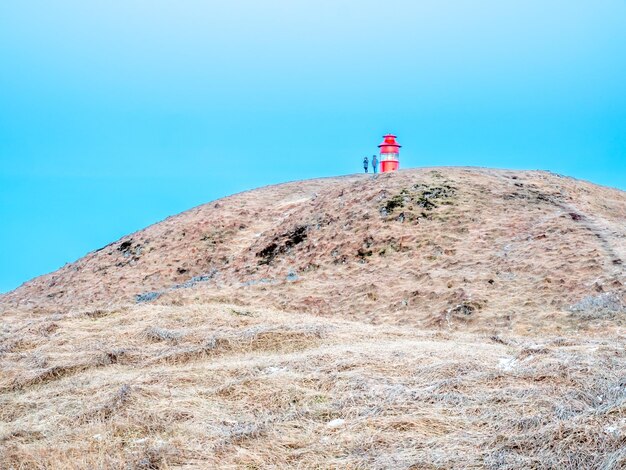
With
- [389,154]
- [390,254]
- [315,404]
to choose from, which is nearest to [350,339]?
[315,404]

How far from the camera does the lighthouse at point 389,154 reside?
28.1 meters

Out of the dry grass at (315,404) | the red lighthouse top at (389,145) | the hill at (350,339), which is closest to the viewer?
the dry grass at (315,404)

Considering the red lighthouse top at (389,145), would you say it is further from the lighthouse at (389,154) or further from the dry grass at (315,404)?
the dry grass at (315,404)

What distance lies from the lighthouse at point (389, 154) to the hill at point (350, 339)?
2.19 meters

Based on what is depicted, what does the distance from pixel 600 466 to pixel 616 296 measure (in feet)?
34.1

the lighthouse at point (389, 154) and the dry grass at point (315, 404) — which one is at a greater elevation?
the lighthouse at point (389, 154)

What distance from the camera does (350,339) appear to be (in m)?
10.6

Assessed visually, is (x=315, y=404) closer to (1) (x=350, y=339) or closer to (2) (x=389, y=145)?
(1) (x=350, y=339)

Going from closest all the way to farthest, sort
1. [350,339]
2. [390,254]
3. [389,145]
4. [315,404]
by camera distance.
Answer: [315,404], [350,339], [390,254], [389,145]

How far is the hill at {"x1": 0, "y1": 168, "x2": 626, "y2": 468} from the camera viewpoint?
235 inches

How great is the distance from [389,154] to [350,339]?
1862cm

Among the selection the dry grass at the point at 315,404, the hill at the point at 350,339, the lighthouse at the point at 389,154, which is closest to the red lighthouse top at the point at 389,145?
the lighthouse at the point at 389,154

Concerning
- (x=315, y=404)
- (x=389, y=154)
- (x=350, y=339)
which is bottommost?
(x=315, y=404)

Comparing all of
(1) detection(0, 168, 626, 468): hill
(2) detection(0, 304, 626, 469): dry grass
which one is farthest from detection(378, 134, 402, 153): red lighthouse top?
(2) detection(0, 304, 626, 469): dry grass
